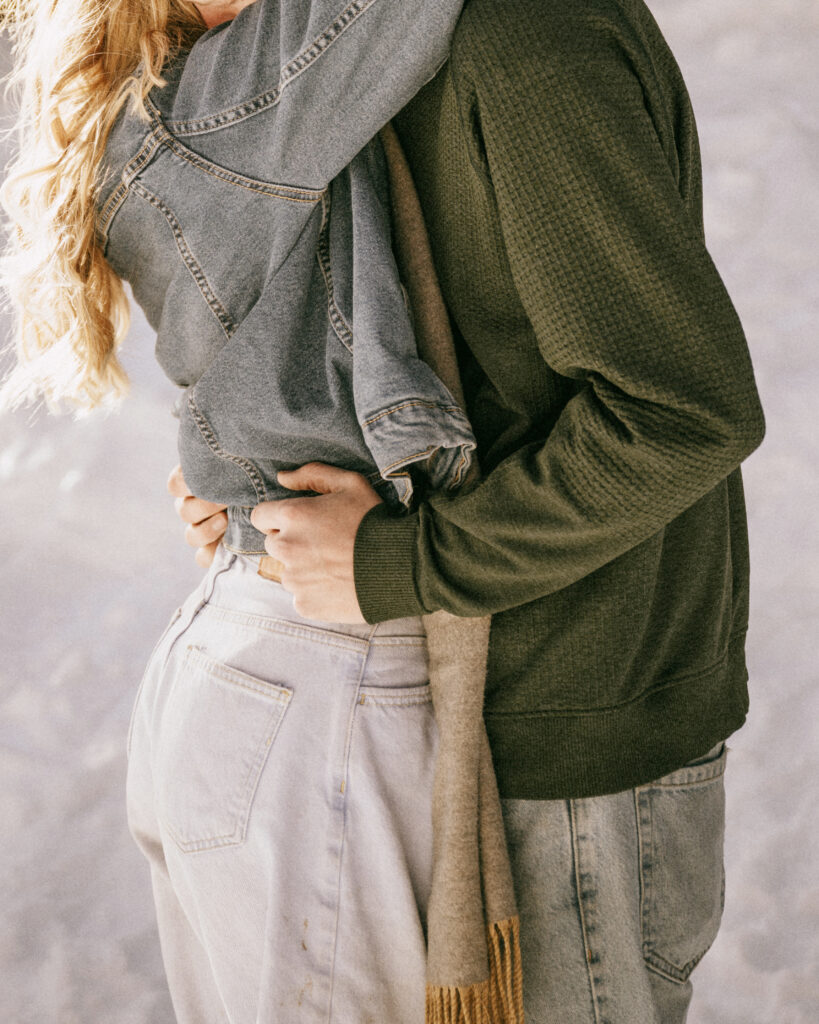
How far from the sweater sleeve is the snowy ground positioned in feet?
4.27

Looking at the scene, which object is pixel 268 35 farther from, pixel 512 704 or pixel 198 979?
pixel 198 979

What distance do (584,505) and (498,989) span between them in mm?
429

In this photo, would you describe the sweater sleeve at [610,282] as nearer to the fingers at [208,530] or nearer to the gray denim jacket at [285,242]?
the gray denim jacket at [285,242]

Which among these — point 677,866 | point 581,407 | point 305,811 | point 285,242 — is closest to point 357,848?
point 305,811

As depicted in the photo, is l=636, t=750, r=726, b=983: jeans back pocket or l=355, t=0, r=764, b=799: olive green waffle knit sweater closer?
l=355, t=0, r=764, b=799: olive green waffle knit sweater

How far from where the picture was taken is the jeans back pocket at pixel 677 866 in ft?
2.55

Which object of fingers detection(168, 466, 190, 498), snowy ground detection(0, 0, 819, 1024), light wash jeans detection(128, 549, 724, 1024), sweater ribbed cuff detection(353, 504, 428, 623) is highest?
sweater ribbed cuff detection(353, 504, 428, 623)

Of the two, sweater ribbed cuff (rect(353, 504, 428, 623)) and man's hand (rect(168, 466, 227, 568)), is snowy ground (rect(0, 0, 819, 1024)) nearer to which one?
man's hand (rect(168, 466, 227, 568))

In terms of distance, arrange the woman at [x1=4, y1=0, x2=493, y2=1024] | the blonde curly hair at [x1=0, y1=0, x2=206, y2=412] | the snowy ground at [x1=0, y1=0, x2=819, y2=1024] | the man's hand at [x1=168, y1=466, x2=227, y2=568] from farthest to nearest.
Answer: the snowy ground at [x1=0, y1=0, x2=819, y2=1024]
the man's hand at [x1=168, y1=466, x2=227, y2=568]
the blonde curly hair at [x1=0, y1=0, x2=206, y2=412]
the woman at [x1=4, y1=0, x2=493, y2=1024]

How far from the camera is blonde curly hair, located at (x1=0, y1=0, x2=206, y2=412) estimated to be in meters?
0.80

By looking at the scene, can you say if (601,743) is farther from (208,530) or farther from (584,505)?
(208,530)

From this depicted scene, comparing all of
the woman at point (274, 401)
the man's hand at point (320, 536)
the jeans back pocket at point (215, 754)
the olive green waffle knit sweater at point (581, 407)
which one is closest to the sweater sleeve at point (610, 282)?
the olive green waffle knit sweater at point (581, 407)

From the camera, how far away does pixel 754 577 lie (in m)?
1.81

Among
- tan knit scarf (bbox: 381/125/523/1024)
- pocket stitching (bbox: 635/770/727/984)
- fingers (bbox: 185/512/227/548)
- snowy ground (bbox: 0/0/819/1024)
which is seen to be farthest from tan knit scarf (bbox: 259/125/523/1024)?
snowy ground (bbox: 0/0/819/1024)
